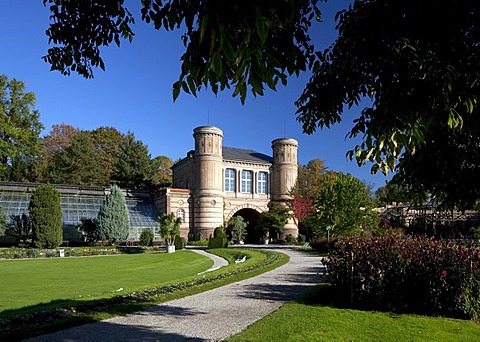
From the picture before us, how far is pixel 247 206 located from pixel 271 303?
38468 millimetres

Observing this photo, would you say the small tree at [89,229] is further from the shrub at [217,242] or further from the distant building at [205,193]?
the shrub at [217,242]

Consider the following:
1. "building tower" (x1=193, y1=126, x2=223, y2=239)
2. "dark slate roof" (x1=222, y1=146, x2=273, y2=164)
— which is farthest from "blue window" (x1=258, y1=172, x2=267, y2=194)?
"building tower" (x1=193, y1=126, x2=223, y2=239)

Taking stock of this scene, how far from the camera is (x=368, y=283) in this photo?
904cm

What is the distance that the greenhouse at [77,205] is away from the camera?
127ft

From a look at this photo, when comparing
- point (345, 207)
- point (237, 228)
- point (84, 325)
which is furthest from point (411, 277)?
point (237, 228)

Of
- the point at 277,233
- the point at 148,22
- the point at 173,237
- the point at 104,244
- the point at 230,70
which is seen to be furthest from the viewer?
the point at 277,233

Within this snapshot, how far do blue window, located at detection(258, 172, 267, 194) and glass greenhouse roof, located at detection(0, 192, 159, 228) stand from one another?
42.7 ft

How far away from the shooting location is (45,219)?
1282 inches

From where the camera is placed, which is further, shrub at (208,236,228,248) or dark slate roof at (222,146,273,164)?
dark slate roof at (222,146,273,164)

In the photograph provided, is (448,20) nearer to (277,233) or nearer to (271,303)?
(271,303)

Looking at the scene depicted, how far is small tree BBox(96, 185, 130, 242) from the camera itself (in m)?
37.1

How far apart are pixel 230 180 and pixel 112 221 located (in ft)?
52.6

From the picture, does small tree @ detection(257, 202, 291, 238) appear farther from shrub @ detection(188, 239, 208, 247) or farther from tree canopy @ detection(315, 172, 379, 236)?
tree canopy @ detection(315, 172, 379, 236)

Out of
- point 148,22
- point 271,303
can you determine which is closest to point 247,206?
point 271,303
